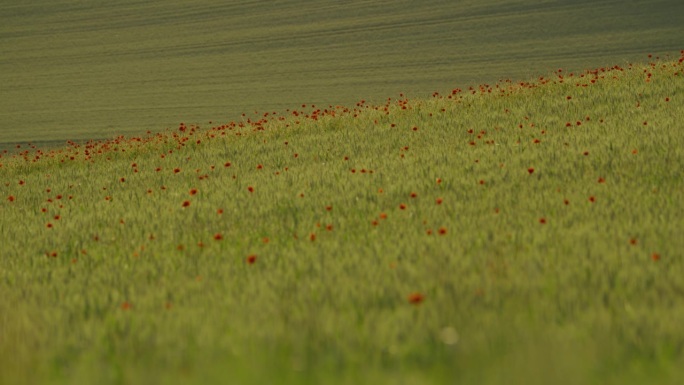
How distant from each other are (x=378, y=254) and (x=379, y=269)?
36 centimetres

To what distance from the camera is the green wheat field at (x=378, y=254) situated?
9.37ft

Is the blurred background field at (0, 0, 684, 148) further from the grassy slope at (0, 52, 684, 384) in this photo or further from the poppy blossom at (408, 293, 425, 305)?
the poppy blossom at (408, 293, 425, 305)

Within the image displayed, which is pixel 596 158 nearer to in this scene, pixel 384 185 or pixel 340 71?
pixel 384 185

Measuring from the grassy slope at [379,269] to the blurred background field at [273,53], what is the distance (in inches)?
695

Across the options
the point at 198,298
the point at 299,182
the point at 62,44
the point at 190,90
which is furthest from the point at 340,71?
the point at 198,298

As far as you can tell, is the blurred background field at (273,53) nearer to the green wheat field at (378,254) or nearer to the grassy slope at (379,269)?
the green wheat field at (378,254)

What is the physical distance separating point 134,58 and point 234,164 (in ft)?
104

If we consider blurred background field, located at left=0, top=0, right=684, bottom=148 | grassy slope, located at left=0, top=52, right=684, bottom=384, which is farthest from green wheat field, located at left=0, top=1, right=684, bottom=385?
blurred background field, located at left=0, top=0, right=684, bottom=148

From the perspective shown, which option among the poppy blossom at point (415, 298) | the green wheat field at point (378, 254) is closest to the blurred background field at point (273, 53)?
the green wheat field at point (378, 254)

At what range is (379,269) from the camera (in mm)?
4102

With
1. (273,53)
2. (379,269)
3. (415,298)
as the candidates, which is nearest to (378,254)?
(379,269)

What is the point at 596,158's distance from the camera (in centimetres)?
685

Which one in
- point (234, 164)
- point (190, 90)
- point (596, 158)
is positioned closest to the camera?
point (596, 158)

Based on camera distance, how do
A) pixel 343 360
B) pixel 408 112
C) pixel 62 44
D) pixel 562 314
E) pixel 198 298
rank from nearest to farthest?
pixel 343 360 → pixel 562 314 → pixel 198 298 → pixel 408 112 → pixel 62 44
